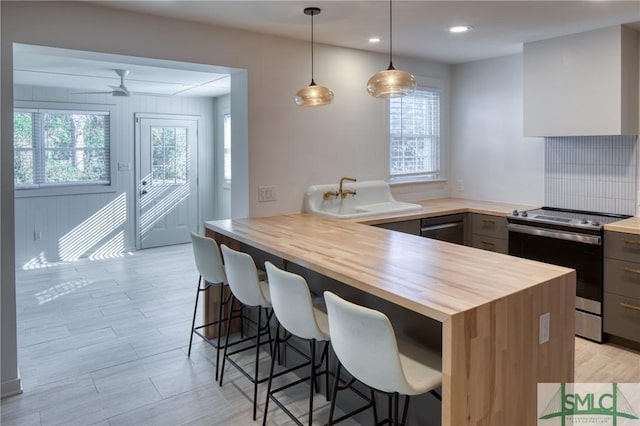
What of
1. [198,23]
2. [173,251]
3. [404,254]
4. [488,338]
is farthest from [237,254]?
[173,251]

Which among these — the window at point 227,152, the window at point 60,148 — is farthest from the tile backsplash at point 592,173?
the window at point 60,148

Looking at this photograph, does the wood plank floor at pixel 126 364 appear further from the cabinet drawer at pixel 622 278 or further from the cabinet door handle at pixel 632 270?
the cabinet door handle at pixel 632 270

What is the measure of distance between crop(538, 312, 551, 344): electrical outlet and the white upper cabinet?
236 centimetres

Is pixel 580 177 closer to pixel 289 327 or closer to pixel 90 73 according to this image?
pixel 289 327

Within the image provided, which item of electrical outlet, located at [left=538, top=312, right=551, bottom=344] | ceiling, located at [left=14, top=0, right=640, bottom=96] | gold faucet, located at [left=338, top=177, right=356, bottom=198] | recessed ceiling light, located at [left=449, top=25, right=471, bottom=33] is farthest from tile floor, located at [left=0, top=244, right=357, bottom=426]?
recessed ceiling light, located at [left=449, top=25, right=471, bottom=33]

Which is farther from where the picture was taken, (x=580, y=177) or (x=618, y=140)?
(x=580, y=177)

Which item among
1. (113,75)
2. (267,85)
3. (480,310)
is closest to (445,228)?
(267,85)

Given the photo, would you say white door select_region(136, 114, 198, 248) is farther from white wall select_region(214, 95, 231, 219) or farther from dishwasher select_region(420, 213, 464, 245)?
dishwasher select_region(420, 213, 464, 245)

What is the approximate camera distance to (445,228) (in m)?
4.14

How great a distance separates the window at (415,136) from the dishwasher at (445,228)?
793mm

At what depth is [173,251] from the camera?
6738 mm

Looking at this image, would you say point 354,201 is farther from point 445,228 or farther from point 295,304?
point 295,304

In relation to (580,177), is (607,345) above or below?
below

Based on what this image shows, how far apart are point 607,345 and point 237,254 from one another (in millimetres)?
2820
